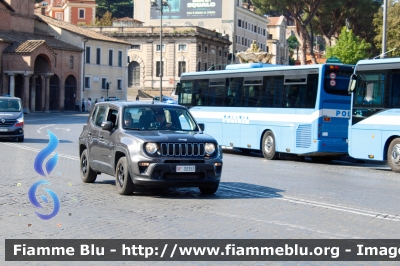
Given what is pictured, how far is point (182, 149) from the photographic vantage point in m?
13.5

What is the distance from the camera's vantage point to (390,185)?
17.5 m

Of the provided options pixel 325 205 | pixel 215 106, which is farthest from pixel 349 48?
pixel 325 205

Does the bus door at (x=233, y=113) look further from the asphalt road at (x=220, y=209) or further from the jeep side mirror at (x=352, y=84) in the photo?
the asphalt road at (x=220, y=209)

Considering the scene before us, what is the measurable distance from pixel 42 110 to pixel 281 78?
50.7 metres

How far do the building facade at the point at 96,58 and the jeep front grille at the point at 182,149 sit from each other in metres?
67.9

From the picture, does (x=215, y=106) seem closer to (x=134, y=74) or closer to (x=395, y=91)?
(x=395, y=91)

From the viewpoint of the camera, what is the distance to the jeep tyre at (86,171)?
15828mm

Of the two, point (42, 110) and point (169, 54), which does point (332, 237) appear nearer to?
point (42, 110)

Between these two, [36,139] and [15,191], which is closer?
[15,191]

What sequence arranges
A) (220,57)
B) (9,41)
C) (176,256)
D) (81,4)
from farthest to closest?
1. (81,4)
2. (220,57)
3. (9,41)
4. (176,256)

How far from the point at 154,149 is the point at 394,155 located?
1007 centimetres

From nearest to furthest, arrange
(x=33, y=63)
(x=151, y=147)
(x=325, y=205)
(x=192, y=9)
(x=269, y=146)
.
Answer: (x=325, y=205)
(x=151, y=147)
(x=269, y=146)
(x=33, y=63)
(x=192, y=9)

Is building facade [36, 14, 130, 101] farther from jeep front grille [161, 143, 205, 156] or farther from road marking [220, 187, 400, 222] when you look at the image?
jeep front grille [161, 143, 205, 156]

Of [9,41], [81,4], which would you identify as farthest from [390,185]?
[81,4]
